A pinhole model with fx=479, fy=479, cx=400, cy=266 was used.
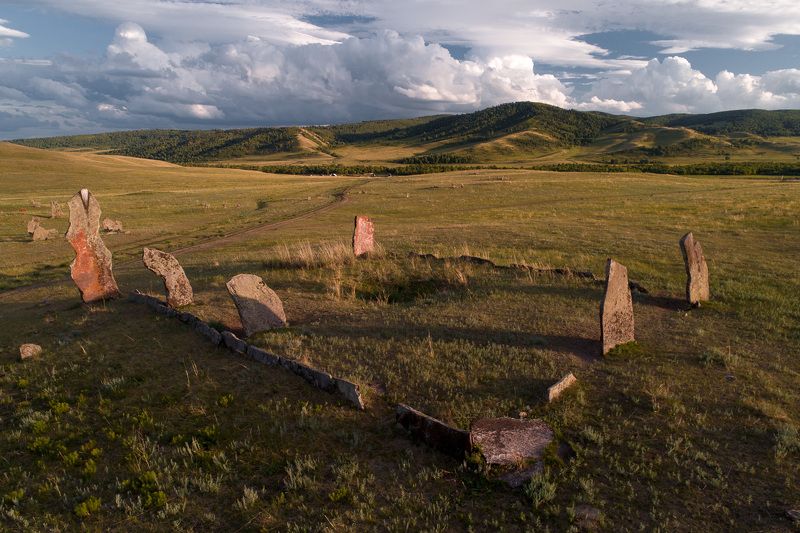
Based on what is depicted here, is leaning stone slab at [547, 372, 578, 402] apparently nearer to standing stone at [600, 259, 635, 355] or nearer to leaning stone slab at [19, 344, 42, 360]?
standing stone at [600, 259, 635, 355]

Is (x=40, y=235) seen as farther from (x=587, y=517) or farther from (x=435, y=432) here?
(x=587, y=517)

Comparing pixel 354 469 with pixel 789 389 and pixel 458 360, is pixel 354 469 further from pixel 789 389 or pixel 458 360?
pixel 789 389

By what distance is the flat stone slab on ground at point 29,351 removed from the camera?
37.2 feet

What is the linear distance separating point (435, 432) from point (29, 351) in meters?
10.3

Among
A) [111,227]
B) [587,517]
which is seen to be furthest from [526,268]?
[111,227]

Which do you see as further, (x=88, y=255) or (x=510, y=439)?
(x=88, y=255)

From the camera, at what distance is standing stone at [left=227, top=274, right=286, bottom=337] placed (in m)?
11.8

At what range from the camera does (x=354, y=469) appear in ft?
21.8

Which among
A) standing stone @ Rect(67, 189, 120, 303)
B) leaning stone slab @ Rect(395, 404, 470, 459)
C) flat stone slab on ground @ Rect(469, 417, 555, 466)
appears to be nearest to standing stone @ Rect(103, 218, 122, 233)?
standing stone @ Rect(67, 189, 120, 303)

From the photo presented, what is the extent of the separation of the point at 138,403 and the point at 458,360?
6139 mm

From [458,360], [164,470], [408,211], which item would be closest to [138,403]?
[164,470]

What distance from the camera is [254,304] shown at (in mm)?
12039

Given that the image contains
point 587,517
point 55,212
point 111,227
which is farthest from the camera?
point 55,212

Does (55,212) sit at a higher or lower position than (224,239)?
higher
